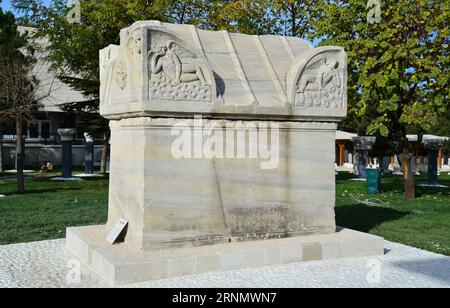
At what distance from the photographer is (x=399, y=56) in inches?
481

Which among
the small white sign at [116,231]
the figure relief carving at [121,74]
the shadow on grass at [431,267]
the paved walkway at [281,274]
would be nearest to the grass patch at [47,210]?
the paved walkway at [281,274]

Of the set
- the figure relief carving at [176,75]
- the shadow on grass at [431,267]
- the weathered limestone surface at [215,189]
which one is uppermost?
the figure relief carving at [176,75]

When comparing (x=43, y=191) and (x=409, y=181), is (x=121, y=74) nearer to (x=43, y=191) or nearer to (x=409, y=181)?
(x=43, y=191)

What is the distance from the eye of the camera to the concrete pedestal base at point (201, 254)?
16.0 ft

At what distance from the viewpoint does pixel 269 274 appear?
206 inches

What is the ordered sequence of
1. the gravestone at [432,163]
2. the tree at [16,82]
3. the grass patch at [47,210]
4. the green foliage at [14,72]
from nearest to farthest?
the grass patch at [47,210], the tree at [16,82], the green foliage at [14,72], the gravestone at [432,163]

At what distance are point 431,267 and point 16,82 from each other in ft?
43.4

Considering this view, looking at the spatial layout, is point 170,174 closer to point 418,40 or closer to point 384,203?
point 384,203

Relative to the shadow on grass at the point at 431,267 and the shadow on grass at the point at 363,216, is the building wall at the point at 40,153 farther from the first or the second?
the shadow on grass at the point at 431,267

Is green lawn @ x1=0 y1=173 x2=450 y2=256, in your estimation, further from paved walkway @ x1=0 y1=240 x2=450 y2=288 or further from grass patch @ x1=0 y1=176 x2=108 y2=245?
paved walkway @ x1=0 y1=240 x2=450 y2=288

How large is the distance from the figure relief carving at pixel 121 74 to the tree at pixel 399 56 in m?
7.89

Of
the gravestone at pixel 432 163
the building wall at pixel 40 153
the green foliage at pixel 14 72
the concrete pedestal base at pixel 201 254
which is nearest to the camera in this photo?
the concrete pedestal base at pixel 201 254

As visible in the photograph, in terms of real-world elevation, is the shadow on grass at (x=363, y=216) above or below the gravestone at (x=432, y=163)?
below
